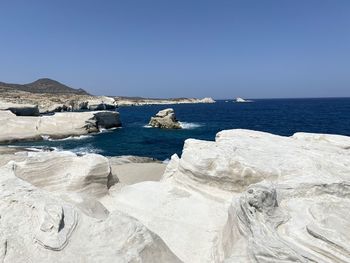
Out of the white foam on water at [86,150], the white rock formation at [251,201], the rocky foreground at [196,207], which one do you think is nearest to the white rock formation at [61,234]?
the rocky foreground at [196,207]

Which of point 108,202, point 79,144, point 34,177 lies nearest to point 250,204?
point 108,202

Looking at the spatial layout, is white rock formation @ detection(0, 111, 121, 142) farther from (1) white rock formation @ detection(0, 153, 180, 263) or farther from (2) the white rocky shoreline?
(1) white rock formation @ detection(0, 153, 180, 263)

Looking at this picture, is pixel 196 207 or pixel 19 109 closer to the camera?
pixel 196 207

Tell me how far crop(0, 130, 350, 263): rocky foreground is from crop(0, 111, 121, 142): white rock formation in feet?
110

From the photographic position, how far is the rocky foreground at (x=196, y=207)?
633 centimetres

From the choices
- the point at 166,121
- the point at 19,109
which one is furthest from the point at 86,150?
the point at 19,109

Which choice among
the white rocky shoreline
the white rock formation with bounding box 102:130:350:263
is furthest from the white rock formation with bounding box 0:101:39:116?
the white rock formation with bounding box 102:130:350:263

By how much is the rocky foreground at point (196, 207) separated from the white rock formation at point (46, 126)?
1319 inches

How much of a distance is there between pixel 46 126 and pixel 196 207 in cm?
3894

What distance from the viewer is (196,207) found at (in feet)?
34.3

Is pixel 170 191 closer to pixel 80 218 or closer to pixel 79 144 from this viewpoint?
pixel 80 218

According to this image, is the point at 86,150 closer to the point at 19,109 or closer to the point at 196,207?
the point at 19,109

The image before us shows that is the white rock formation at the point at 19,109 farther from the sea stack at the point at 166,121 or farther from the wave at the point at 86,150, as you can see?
the sea stack at the point at 166,121

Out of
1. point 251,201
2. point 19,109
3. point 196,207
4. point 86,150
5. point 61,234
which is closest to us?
point 61,234
